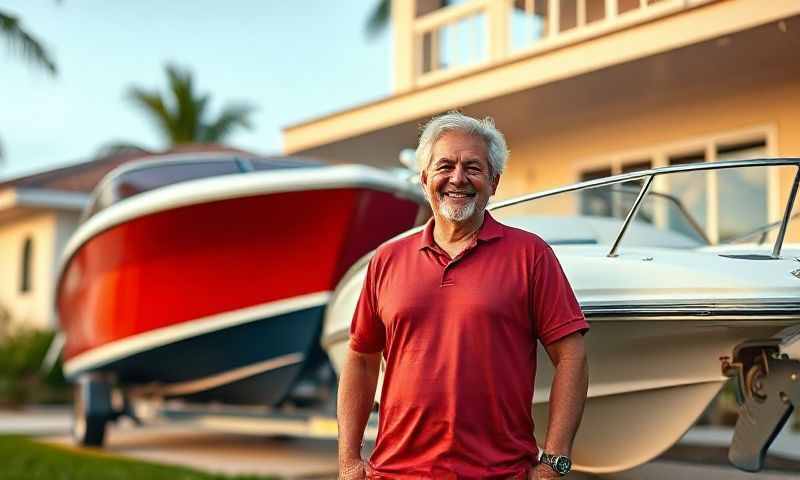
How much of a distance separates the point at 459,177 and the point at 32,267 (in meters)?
16.6

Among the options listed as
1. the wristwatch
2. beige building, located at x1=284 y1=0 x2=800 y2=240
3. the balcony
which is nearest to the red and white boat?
beige building, located at x1=284 y1=0 x2=800 y2=240

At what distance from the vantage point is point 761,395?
4098mm

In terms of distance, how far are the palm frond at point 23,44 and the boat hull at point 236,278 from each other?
7.51m

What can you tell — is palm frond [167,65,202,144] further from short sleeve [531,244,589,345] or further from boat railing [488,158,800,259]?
short sleeve [531,244,589,345]

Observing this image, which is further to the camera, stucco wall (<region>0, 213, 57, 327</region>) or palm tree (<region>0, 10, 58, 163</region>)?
stucco wall (<region>0, 213, 57, 327</region>)

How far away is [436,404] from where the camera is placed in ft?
8.28

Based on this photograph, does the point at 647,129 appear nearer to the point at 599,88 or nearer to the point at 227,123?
the point at 599,88

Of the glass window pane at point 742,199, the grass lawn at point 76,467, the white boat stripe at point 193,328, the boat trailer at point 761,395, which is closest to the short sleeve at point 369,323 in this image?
the boat trailer at point 761,395

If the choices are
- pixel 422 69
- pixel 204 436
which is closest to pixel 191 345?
pixel 204 436

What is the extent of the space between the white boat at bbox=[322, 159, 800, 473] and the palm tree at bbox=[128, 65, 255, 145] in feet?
81.2

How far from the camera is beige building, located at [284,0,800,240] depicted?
6.70m

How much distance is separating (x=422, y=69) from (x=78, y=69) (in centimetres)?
917

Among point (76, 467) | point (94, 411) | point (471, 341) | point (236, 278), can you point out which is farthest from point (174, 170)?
point (471, 341)

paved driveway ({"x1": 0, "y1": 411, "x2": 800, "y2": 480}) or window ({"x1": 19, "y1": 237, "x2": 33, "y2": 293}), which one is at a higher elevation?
window ({"x1": 19, "y1": 237, "x2": 33, "y2": 293})
